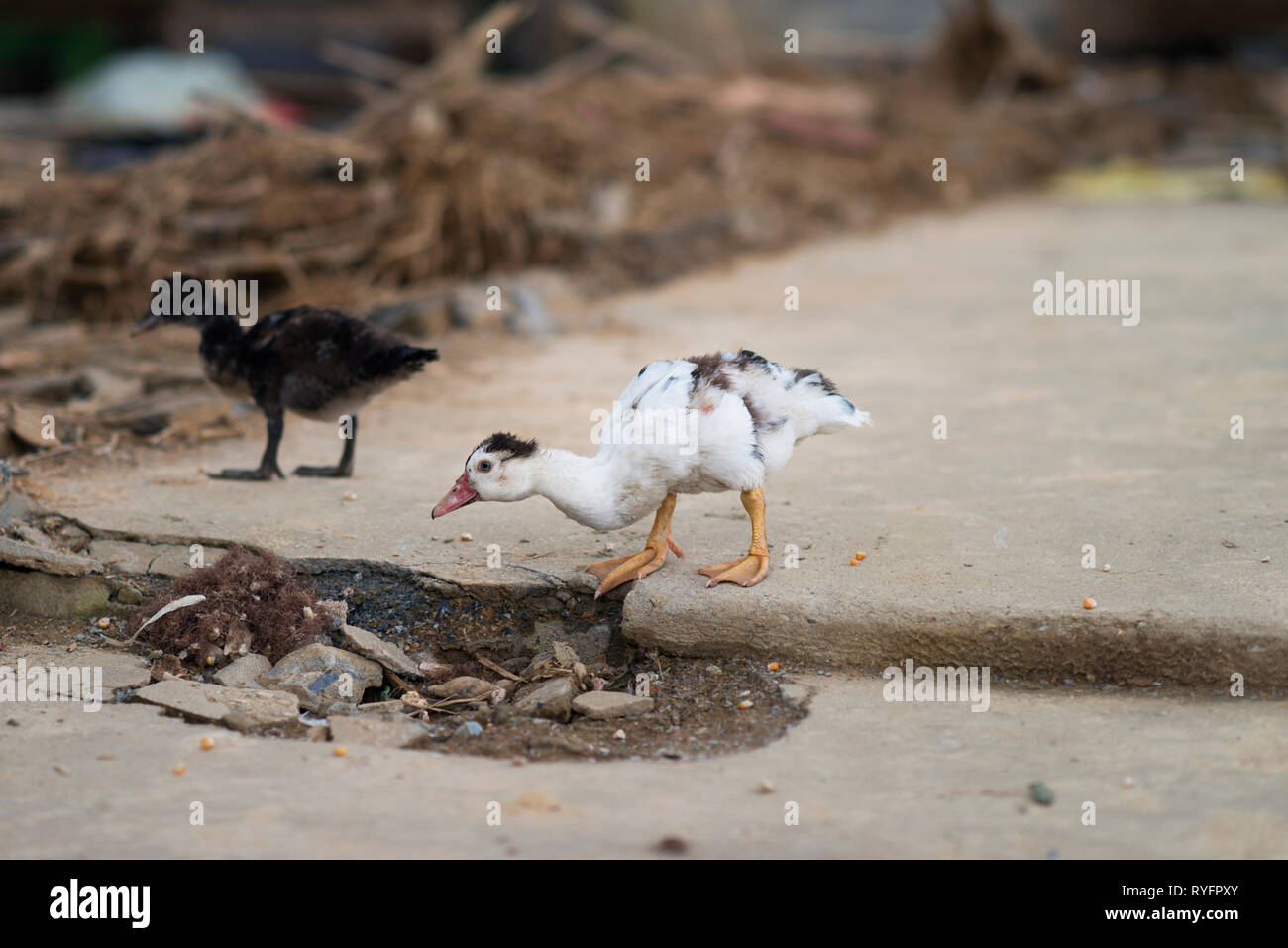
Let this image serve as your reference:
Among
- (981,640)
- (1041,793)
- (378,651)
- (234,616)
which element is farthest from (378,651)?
(1041,793)

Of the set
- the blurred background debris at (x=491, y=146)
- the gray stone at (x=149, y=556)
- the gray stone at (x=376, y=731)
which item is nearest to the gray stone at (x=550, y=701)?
the gray stone at (x=376, y=731)

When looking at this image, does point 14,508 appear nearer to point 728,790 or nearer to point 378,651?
point 378,651

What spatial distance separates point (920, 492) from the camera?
15.8 feet

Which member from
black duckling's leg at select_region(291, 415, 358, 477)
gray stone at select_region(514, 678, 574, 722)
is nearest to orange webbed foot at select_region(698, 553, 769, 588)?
gray stone at select_region(514, 678, 574, 722)

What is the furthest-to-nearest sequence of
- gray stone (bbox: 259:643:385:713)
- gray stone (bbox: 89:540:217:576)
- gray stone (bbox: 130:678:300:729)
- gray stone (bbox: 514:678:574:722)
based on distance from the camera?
gray stone (bbox: 89:540:217:576) → gray stone (bbox: 259:643:385:713) → gray stone (bbox: 514:678:574:722) → gray stone (bbox: 130:678:300:729)

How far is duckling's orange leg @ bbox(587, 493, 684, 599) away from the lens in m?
4.03

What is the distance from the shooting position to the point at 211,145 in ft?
28.2

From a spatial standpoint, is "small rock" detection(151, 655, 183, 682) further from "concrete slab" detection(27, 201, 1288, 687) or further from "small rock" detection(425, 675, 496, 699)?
"small rock" detection(425, 675, 496, 699)

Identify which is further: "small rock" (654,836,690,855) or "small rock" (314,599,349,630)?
"small rock" (314,599,349,630)

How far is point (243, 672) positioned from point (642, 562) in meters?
1.23

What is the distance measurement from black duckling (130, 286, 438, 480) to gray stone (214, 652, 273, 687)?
1.32 m

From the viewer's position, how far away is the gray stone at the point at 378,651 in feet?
12.8

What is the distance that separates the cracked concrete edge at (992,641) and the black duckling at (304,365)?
1532 millimetres
